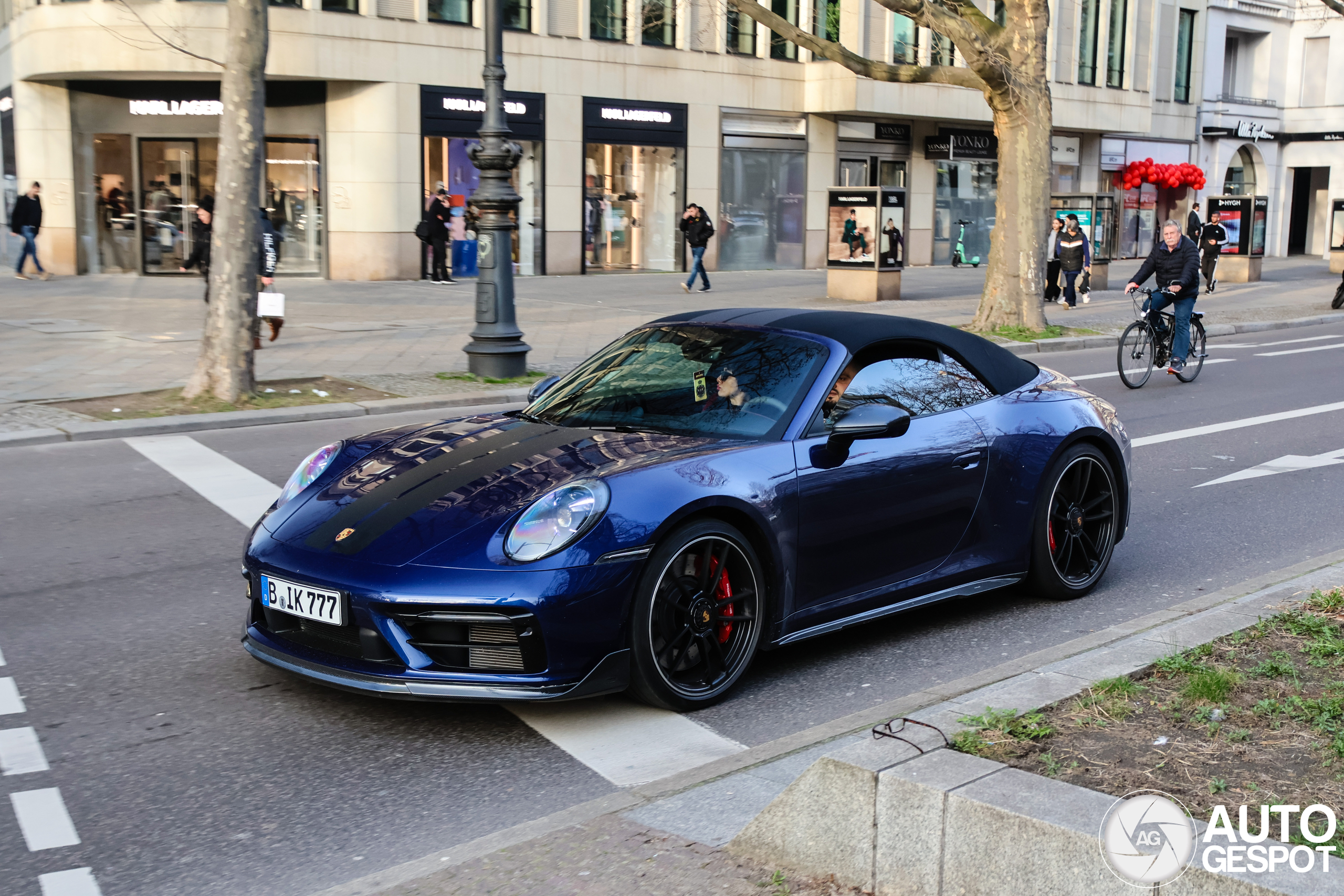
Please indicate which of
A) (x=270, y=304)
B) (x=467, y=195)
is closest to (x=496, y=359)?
(x=270, y=304)

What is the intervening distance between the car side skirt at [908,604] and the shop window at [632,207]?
26.0 metres

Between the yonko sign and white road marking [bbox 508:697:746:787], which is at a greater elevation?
the yonko sign

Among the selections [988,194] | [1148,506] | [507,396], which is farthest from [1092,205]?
[1148,506]

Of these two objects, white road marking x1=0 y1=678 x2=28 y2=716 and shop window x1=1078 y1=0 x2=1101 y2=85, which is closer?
white road marking x1=0 y1=678 x2=28 y2=716

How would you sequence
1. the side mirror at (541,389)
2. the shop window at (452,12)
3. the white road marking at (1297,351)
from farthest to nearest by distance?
the shop window at (452,12) → the white road marking at (1297,351) → the side mirror at (541,389)

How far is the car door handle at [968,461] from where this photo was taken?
583 cm

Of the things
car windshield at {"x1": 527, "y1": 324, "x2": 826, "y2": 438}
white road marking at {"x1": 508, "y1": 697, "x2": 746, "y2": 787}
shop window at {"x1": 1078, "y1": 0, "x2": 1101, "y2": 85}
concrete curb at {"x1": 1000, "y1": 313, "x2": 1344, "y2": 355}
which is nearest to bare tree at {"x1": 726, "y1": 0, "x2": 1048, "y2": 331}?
concrete curb at {"x1": 1000, "y1": 313, "x2": 1344, "y2": 355}

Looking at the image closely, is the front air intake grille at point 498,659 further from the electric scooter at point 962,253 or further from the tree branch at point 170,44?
the electric scooter at point 962,253

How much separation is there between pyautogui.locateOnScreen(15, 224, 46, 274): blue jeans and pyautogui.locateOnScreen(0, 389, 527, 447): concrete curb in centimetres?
1698

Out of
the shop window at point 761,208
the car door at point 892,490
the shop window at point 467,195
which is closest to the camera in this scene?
the car door at point 892,490

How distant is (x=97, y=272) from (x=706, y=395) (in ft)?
86.2

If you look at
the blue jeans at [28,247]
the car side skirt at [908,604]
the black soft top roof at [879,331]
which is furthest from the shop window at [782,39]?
the car side skirt at [908,604]

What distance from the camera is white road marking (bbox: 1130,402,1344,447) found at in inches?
447

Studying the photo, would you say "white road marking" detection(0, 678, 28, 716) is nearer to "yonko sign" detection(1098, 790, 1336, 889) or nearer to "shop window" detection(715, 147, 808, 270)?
"yonko sign" detection(1098, 790, 1336, 889)
